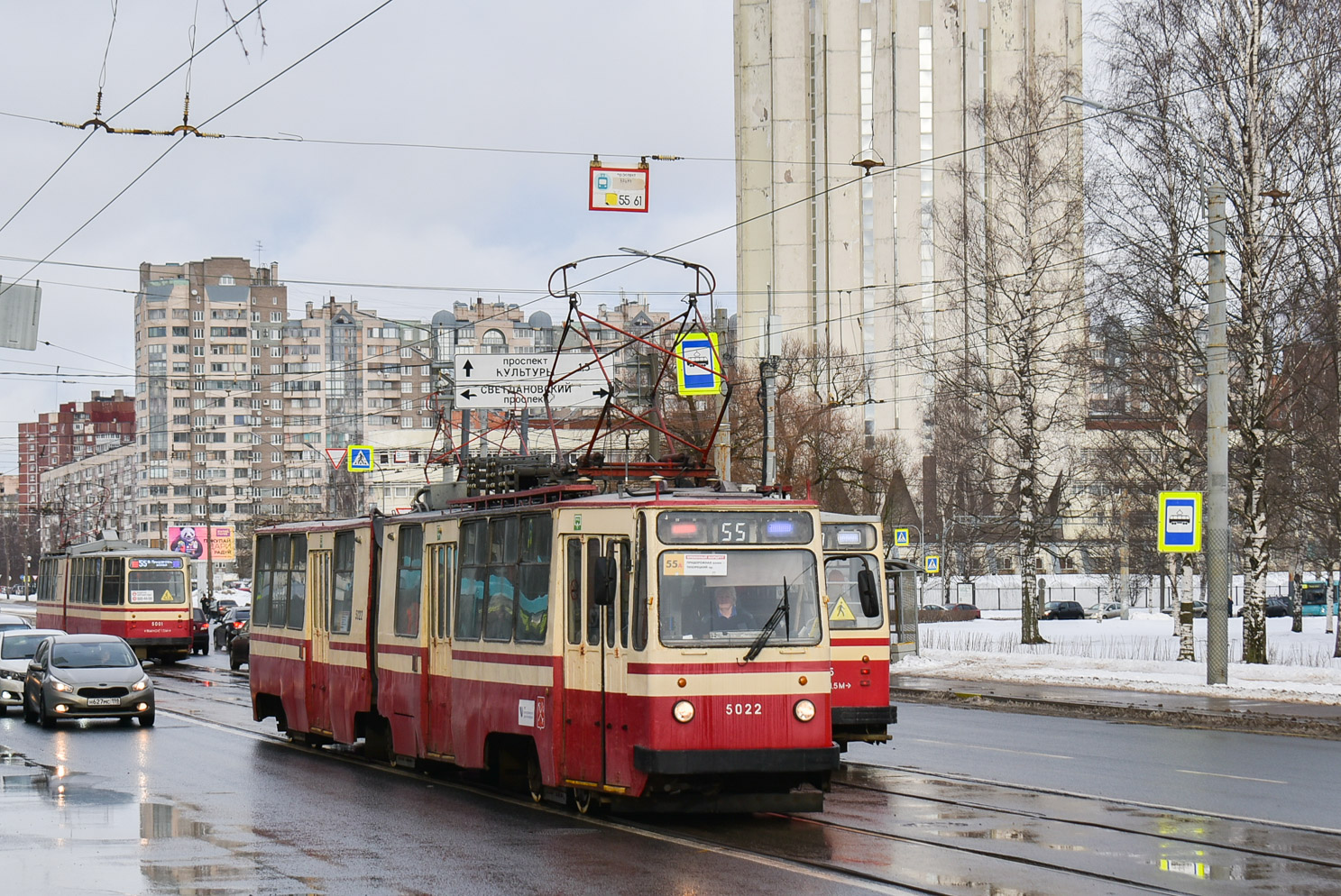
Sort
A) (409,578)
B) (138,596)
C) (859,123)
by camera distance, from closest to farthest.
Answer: (409,578), (138,596), (859,123)

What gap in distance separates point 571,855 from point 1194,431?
106 feet

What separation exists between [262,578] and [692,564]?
11.6 meters

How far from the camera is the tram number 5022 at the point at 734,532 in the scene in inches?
505

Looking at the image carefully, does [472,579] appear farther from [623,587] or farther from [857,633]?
[857,633]

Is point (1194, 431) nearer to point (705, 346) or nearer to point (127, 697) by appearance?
point (705, 346)

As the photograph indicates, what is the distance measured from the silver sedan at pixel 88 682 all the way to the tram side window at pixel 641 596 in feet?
45.3

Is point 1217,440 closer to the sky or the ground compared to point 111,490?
closer to the ground

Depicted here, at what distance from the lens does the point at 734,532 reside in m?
12.9

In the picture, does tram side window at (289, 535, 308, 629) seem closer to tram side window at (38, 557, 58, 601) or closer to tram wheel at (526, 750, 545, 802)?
tram wheel at (526, 750, 545, 802)

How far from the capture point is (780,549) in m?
12.9

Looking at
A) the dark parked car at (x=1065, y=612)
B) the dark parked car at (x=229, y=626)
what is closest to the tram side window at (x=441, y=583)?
the dark parked car at (x=229, y=626)

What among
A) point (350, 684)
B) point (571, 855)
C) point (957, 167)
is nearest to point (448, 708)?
point (350, 684)

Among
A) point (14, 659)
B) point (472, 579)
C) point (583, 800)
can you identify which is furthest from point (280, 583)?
point (14, 659)

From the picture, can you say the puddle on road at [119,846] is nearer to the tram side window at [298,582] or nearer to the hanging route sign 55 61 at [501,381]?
the tram side window at [298,582]
